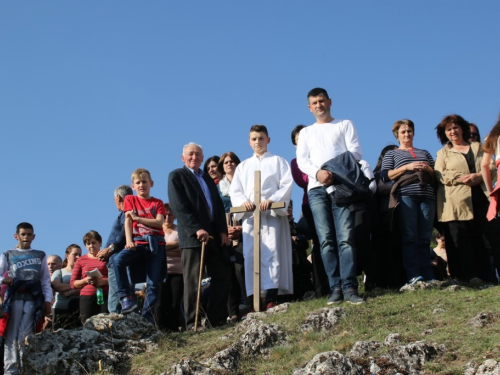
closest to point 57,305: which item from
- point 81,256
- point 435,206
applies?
point 81,256

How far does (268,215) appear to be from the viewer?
10.8m

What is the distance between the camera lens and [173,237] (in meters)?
11.6

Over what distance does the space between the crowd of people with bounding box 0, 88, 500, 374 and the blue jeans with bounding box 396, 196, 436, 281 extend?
0.02 meters

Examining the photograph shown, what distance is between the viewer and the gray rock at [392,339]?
765 cm

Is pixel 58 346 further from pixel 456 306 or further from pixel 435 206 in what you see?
pixel 435 206

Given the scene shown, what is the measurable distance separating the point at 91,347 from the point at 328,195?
11.7 ft

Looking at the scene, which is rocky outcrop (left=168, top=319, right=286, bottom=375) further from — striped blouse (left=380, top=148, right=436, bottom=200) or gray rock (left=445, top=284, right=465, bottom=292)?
striped blouse (left=380, top=148, right=436, bottom=200)

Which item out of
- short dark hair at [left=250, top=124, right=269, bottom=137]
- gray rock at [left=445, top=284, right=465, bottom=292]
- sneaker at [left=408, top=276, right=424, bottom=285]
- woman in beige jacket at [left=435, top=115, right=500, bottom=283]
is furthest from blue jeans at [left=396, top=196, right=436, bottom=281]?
short dark hair at [left=250, top=124, right=269, bottom=137]

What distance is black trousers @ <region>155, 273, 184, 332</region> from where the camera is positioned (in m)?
10.8

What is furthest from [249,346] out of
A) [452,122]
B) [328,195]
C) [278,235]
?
[452,122]

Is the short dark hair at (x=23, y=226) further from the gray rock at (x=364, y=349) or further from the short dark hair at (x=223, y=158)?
the gray rock at (x=364, y=349)

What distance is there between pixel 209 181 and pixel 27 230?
8.21 ft

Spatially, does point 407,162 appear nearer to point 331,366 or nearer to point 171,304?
point 171,304

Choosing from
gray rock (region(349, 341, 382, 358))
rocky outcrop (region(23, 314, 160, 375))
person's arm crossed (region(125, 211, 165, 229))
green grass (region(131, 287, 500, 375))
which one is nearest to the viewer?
green grass (region(131, 287, 500, 375))
